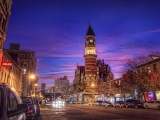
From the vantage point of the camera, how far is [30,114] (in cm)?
1133

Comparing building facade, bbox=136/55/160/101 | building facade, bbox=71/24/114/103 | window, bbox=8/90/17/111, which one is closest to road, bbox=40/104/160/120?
window, bbox=8/90/17/111

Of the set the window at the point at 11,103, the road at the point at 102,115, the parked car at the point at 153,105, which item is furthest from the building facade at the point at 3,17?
the parked car at the point at 153,105

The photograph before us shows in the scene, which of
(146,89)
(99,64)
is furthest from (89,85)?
(146,89)

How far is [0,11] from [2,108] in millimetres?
23774

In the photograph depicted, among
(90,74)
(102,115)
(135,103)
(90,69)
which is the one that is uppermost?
(90,69)

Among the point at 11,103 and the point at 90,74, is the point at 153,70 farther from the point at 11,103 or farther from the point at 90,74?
the point at 90,74

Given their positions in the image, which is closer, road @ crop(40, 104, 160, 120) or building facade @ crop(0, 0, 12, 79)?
road @ crop(40, 104, 160, 120)

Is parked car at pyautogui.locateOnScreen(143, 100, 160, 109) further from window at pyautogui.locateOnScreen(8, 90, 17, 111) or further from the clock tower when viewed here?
the clock tower

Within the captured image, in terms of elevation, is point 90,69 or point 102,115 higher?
point 90,69

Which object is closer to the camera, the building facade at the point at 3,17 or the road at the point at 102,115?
the road at the point at 102,115

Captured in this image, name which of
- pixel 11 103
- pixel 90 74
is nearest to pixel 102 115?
pixel 11 103

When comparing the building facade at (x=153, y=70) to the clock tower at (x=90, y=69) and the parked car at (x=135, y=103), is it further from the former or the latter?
the clock tower at (x=90, y=69)

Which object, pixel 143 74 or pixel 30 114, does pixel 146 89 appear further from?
pixel 30 114

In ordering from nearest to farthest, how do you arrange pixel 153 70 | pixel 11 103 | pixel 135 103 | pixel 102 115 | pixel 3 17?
pixel 11 103
pixel 102 115
pixel 3 17
pixel 135 103
pixel 153 70
